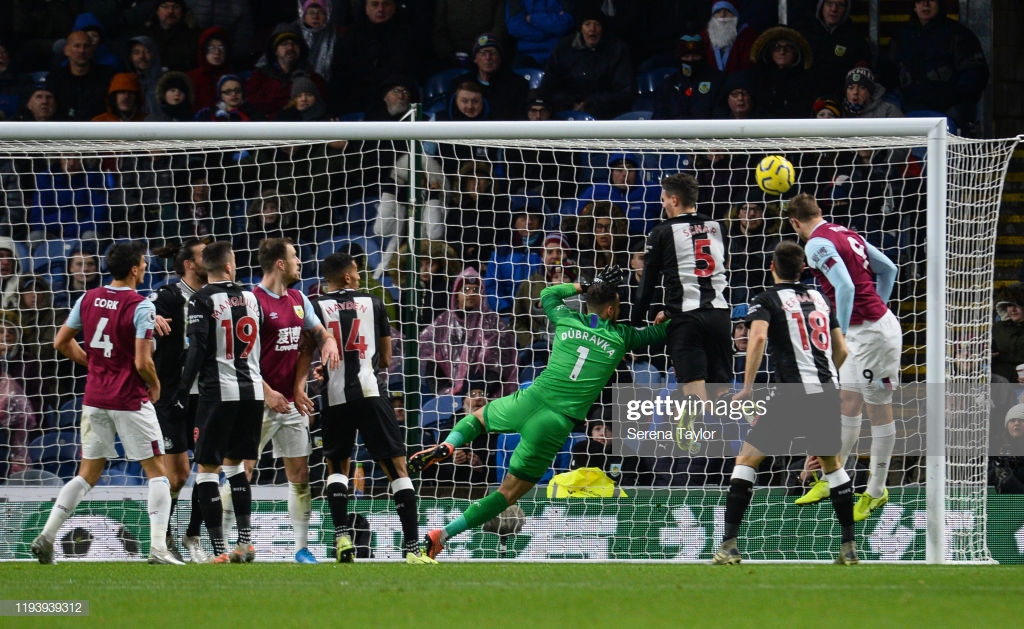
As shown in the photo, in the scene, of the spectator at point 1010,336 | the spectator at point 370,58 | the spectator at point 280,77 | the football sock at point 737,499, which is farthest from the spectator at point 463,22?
the football sock at point 737,499

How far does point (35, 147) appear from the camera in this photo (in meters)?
9.47

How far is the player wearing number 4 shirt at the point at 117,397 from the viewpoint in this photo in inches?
316

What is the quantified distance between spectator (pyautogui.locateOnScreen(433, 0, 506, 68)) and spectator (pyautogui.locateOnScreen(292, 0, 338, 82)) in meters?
1.10

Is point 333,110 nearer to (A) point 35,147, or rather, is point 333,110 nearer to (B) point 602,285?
(A) point 35,147

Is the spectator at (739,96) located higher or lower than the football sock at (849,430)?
higher

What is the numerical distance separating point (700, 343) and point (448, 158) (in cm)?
279

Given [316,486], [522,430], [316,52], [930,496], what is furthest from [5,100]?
[930,496]

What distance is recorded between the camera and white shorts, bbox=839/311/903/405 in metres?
8.64

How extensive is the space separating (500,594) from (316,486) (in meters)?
4.32

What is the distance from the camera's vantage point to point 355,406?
849 cm

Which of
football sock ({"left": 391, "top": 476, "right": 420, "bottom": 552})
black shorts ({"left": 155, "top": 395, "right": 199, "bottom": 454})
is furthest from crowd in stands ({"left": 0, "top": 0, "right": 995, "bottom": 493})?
black shorts ({"left": 155, "top": 395, "right": 199, "bottom": 454})

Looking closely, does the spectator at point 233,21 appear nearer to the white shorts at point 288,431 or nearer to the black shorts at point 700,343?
the white shorts at point 288,431

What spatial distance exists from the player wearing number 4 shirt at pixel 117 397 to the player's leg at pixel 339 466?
0.99m

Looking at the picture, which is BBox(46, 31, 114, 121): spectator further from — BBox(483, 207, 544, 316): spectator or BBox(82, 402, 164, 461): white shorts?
BBox(82, 402, 164, 461): white shorts
